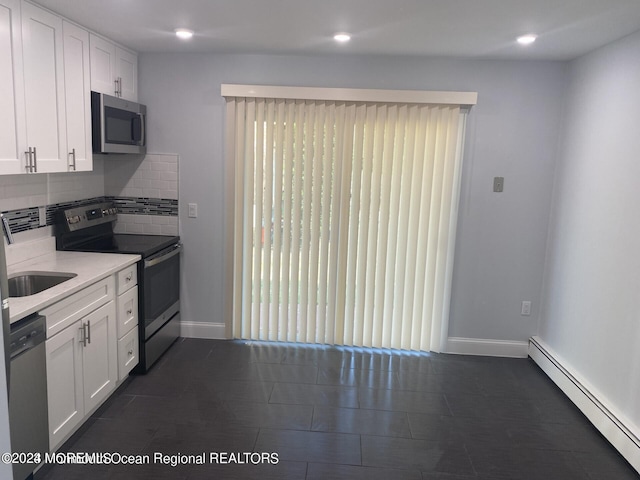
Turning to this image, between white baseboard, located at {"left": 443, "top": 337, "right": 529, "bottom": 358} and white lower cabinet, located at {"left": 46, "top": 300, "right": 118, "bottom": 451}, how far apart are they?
103 inches

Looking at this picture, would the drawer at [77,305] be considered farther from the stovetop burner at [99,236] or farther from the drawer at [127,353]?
the stovetop burner at [99,236]

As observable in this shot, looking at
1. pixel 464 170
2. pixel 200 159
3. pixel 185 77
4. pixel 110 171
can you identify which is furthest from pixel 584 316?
pixel 110 171

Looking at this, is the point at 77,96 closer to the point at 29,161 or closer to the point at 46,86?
the point at 46,86

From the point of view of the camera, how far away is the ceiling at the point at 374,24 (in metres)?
2.49

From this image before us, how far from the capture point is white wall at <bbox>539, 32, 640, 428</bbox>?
9.00 feet

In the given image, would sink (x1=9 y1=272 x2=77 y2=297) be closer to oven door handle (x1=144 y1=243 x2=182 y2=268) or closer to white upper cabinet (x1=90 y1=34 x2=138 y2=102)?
oven door handle (x1=144 y1=243 x2=182 y2=268)

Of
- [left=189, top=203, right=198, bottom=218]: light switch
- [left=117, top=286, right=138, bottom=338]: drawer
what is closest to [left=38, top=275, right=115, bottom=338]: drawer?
[left=117, top=286, right=138, bottom=338]: drawer

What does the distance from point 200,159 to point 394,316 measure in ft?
6.82

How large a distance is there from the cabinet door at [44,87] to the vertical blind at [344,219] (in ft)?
4.36

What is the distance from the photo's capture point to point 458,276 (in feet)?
13.0

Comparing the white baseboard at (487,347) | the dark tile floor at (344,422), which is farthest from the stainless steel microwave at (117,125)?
the white baseboard at (487,347)

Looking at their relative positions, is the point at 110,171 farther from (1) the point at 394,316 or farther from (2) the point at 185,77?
(1) the point at 394,316

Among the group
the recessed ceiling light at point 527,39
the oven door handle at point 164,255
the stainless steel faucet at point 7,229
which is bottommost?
the oven door handle at point 164,255

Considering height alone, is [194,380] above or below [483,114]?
below
